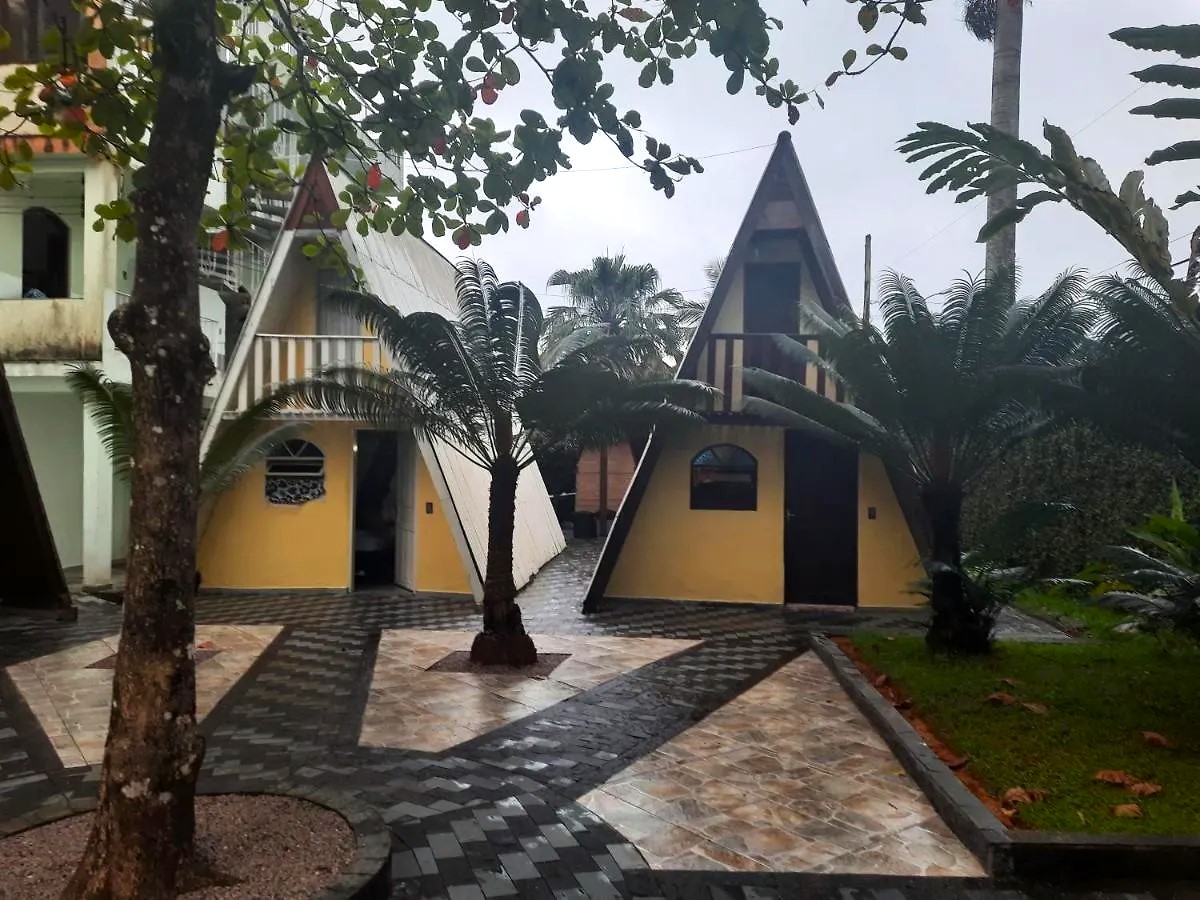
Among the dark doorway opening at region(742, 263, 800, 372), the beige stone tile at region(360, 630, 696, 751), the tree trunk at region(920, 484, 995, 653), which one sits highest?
the dark doorway opening at region(742, 263, 800, 372)

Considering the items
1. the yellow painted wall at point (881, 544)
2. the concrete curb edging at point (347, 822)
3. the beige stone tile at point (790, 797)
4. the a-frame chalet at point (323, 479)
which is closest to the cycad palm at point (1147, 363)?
the beige stone tile at point (790, 797)

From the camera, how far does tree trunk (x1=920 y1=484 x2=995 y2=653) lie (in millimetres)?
8758

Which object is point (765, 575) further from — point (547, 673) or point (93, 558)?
point (93, 558)

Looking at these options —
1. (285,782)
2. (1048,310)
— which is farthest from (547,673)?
(1048,310)

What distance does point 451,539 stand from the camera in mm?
13516

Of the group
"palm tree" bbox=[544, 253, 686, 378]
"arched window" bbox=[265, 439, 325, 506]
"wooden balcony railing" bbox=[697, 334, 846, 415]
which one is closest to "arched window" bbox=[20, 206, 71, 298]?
"arched window" bbox=[265, 439, 325, 506]

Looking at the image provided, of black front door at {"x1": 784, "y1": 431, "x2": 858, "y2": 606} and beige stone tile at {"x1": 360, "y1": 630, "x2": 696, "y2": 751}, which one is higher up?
black front door at {"x1": 784, "y1": 431, "x2": 858, "y2": 606}

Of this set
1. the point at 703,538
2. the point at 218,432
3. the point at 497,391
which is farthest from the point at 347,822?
→ the point at 703,538

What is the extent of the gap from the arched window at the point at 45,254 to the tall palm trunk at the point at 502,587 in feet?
32.6

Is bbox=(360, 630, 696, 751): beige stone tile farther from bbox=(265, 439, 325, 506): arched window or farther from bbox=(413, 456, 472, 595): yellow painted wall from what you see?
bbox=(265, 439, 325, 506): arched window

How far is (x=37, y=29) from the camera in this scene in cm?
855

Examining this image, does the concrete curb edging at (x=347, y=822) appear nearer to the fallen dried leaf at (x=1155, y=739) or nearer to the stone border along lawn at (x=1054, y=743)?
the stone border along lawn at (x=1054, y=743)

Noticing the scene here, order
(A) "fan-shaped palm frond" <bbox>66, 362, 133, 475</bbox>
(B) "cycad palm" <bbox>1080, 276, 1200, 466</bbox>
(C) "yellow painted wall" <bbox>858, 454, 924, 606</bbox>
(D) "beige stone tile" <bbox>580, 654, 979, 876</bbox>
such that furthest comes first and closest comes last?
(C) "yellow painted wall" <bbox>858, 454, 924, 606</bbox>
(A) "fan-shaped palm frond" <bbox>66, 362, 133, 475</bbox>
(B) "cycad palm" <bbox>1080, 276, 1200, 466</bbox>
(D) "beige stone tile" <bbox>580, 654, 979, 876</bbox>

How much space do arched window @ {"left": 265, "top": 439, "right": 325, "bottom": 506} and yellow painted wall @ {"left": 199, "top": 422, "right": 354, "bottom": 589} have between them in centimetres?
9
